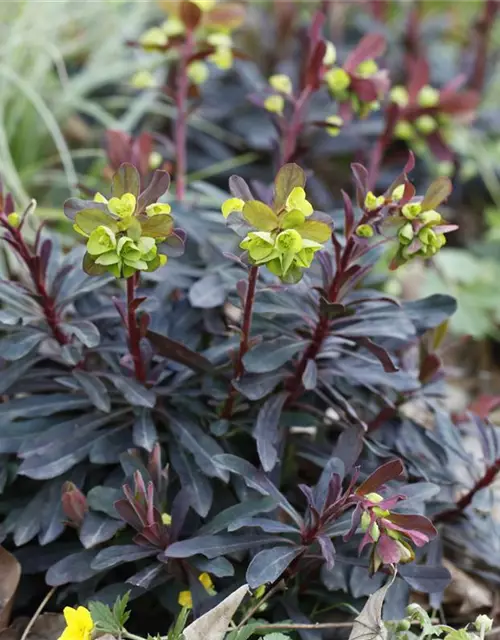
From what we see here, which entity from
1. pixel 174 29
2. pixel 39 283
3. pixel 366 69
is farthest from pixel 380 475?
pixel 174 29

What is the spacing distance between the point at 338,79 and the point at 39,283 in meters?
0.67

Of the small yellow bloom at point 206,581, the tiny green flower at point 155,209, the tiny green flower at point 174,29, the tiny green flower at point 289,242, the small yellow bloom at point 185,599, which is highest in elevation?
the tiny green flower at point 174,29

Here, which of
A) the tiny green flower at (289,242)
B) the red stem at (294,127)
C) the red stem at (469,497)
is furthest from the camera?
the red stem at (294,127)

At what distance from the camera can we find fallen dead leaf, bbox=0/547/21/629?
1.03 metres

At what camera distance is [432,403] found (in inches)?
50.4

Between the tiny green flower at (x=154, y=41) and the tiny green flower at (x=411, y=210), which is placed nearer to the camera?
the tiny green flower at (x=411, y=210)

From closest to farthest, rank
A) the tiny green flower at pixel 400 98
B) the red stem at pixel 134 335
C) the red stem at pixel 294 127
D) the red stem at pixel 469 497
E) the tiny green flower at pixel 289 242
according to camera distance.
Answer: the tiny green flower at pixel 289 242 → the red stem at pixel 134 335 → the red stem at pixel 469 497 → the red stem at pixel 294 127 → the tiny green flower at pixel 400 98

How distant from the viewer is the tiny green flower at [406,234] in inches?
36.5

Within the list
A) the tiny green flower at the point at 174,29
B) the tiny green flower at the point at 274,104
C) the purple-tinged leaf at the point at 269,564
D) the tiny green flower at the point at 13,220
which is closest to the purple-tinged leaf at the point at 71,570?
the purple-tinged leaf at the point at 269,564

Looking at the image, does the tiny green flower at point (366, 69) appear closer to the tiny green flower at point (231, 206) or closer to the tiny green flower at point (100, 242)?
the tiny green flower at point (231, 206)

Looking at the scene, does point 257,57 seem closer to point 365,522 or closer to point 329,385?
point 329,385

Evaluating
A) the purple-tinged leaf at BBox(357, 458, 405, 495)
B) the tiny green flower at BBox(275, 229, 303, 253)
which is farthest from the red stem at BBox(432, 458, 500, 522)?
the tiny green flower at BBox(275, 229, 303, 253)

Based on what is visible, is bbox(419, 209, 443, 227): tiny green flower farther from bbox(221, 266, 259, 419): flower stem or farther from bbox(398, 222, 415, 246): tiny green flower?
bbox(221, 266, 259, 419): flower stem

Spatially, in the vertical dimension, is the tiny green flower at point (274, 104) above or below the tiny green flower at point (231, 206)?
below
